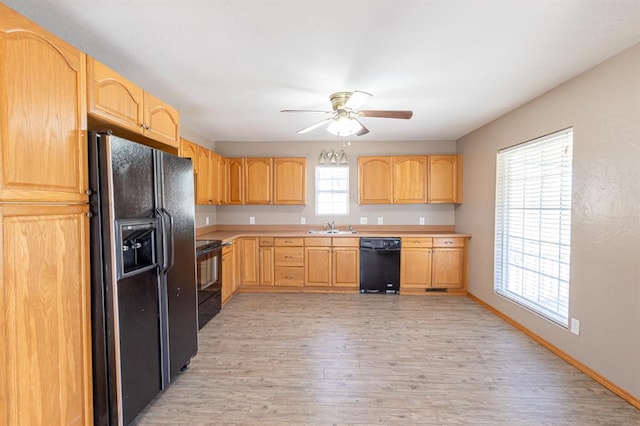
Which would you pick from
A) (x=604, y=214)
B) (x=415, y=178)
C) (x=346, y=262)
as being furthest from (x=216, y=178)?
(x=604, y=214)

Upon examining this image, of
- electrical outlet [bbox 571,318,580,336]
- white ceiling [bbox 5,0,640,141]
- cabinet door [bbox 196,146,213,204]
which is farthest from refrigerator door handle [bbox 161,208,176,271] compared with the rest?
electrical outlet [bbox 571,318,580,336]

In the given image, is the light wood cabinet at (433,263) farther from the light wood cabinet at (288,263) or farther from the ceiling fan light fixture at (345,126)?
the ceiling fan light fixture at (345,126)

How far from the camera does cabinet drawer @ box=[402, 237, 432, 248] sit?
4387 millimetres

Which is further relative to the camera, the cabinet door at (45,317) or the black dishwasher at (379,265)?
the black dishwasher at (379,265)

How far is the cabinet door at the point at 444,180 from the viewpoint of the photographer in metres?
4.68

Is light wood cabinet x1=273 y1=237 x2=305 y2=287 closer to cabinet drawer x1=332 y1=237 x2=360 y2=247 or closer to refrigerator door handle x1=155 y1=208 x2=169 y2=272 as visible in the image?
cabinet drawer x1=332 y1=237 x2=360 y2=247

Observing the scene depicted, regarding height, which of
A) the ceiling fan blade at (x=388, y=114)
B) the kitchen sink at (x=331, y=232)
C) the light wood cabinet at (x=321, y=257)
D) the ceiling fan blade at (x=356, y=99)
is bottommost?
the light wood cabinet at (x=321, y=257)

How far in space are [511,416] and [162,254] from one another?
254cm

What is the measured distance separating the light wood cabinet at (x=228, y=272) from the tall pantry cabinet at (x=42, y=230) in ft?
7.56

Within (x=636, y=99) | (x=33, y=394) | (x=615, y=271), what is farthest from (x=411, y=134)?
(x=33, y=394)

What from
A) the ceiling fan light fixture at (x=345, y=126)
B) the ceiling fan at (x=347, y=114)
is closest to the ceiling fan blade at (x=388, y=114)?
Answer: the ceiling fan at (x=347, y=114)

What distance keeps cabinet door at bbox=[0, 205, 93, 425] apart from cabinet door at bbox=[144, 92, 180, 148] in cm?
85

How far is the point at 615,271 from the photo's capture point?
212 cm

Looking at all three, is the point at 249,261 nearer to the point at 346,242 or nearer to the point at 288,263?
the point at 288,263
